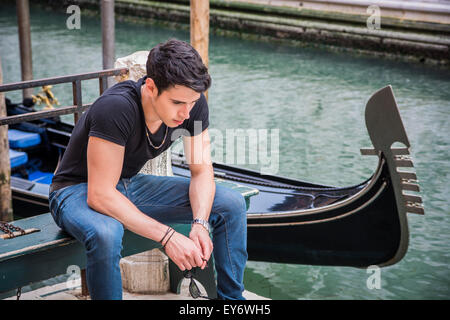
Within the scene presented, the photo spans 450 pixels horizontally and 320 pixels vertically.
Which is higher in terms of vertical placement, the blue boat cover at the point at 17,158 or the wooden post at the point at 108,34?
the wooden post at the point at 108,34

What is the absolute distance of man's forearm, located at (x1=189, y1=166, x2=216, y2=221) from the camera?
1608 millimetres

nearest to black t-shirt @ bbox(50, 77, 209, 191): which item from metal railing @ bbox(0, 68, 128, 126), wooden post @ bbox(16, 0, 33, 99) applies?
metal railing @ bbox(0, 68, 128, 126)

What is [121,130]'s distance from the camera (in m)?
1.52

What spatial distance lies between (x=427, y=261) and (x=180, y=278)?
166cm

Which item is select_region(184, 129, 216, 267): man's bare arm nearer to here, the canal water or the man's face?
the man's face

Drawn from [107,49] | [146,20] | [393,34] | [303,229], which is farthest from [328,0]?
[303,229]

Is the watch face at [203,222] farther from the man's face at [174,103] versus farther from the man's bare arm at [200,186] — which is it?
the man's face at [174,103]

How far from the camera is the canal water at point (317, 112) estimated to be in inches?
128

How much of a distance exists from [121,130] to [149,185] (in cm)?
23

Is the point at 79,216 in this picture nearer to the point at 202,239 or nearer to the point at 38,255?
the point at 38,255

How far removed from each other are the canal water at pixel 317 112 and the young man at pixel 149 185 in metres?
1.49

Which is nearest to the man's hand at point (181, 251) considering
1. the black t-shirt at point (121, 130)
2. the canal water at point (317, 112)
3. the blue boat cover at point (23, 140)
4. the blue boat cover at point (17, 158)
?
the black t-shirt at point (121, 130)

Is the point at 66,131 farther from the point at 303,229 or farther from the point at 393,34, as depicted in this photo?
the point at 393,34

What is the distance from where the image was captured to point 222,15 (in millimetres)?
10258
